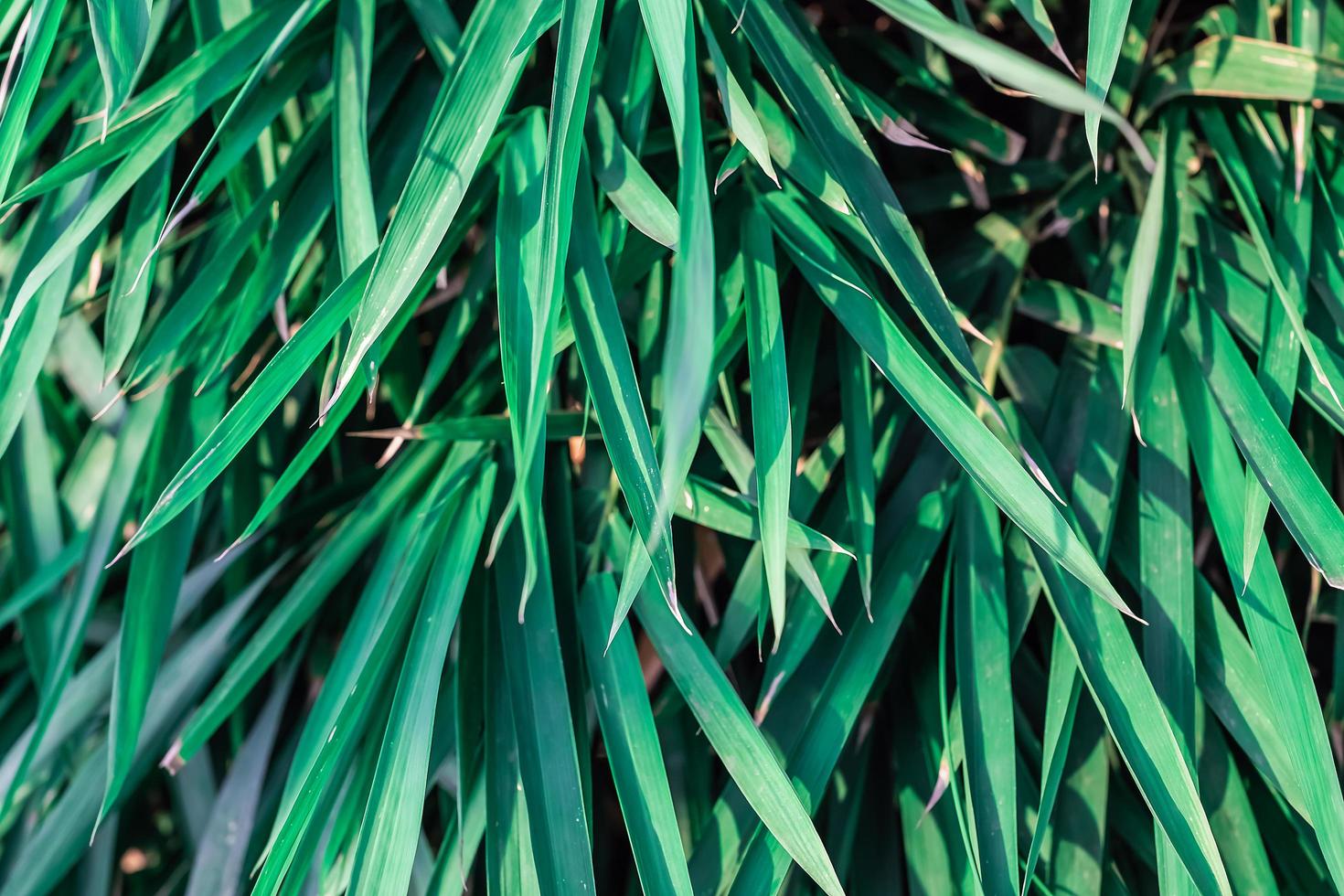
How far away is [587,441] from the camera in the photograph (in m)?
0.54

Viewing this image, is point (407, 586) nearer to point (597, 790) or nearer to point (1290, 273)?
point (597, 790)

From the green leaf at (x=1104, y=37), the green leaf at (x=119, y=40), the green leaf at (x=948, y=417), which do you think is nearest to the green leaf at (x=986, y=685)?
the green leaf at (x=948, y=417)

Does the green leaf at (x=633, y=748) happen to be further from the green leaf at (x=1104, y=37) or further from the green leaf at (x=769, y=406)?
the green leaf at (x=1104, y=37)

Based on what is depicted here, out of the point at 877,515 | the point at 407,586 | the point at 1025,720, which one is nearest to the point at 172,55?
the point at 407,586

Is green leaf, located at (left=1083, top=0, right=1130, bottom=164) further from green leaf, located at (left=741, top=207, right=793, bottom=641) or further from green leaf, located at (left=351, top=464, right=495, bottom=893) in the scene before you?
green leaf, located at (left=351, top=464, right=495, bottom=893)

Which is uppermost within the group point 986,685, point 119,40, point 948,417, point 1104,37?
point 119,40

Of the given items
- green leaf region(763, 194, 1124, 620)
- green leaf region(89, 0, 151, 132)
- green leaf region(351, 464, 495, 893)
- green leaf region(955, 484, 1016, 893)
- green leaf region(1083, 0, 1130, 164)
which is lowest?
green leaf region(955, 484, 1016, 893)

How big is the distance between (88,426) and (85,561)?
0.51 ft

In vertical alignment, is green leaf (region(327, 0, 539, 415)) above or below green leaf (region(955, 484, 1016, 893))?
above

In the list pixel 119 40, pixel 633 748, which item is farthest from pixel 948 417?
pixel 119 40

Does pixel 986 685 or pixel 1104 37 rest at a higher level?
pixel 1104 37

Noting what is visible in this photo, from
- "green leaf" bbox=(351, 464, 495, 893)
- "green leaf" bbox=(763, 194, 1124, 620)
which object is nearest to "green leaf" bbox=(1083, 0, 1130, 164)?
"green leaf" bbox=(763, 194, 1124, 620)

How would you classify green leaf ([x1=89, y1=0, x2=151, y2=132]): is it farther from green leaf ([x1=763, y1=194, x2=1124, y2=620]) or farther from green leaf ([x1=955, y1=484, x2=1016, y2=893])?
green leaf ([x1=955, y1=484, x2=1016, y2=893])

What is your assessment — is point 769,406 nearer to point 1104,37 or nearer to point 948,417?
point 948,417
